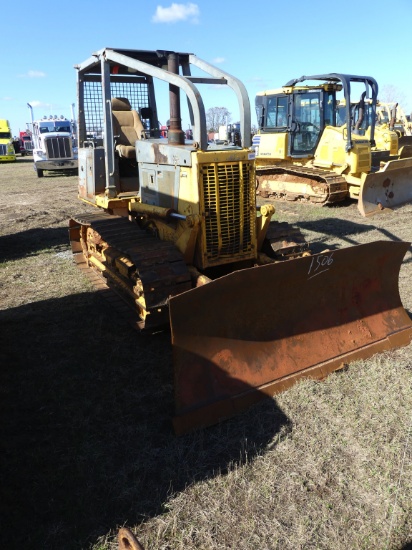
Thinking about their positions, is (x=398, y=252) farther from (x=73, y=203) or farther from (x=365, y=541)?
(x=73, y=203)

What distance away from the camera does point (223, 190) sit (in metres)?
4.58

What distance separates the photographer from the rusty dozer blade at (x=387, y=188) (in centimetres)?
1076

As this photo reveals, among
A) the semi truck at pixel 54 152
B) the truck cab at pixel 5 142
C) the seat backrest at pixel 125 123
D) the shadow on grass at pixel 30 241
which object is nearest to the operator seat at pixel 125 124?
the seat backrest at pixel 125 123

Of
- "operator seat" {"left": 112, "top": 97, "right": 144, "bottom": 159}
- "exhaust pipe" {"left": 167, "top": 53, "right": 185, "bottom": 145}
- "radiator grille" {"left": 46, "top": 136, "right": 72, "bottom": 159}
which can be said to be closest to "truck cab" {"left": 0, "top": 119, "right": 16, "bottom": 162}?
"radiator grille" {"left": 46, "top": 136, "right": 72, "bottom": 159}

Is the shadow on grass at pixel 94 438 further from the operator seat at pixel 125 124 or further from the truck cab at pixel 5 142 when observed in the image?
the truck cab at pixel 5 142

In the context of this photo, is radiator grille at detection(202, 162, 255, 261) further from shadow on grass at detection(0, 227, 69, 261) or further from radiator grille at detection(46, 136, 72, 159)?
radiator grille at detection(46, 136, 72, 159)

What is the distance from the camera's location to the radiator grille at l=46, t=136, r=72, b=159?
2058cm

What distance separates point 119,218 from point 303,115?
29.1ft

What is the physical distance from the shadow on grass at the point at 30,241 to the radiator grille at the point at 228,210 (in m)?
4.47

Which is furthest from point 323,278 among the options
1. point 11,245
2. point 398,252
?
point 11,245

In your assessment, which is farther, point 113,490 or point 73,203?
point 73,203

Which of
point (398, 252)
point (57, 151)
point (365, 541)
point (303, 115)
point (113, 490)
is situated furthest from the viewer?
point (57, 151)

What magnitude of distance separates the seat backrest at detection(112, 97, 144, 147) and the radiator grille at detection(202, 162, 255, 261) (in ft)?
6.66

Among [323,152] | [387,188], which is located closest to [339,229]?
[387,188]
